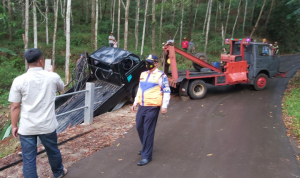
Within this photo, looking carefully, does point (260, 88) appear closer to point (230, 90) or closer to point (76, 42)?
point (230, 90)

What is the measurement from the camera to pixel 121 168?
4.37 m

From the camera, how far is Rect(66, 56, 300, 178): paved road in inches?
167

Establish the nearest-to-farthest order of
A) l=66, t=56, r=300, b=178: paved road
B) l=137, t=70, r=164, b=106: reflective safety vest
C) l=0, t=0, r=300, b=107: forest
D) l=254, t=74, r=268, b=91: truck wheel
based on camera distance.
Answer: l=66, t=56, r=300, b=178: paved road, l=137, t=70, r=164, b=106: reflective safety vest, l=254, t=74, r=268, b=91: truck wheel, l=0, t=0, r=300, b=107: forest

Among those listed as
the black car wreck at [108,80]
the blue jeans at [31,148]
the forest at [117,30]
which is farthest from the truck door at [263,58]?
the blue jeans at [31,148]

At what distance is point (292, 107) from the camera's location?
8.41 meters

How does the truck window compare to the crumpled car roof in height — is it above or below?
above

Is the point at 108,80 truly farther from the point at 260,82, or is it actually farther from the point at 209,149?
the point at 260,82

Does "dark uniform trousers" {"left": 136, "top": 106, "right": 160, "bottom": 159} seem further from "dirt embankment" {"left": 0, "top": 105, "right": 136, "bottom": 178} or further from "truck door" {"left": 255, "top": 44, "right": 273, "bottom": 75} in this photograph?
"truck door" {"left": 255, "top": 44, "right": 273, "bottom": 75}

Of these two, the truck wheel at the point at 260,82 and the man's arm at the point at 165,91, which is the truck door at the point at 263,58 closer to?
the truck wheel at the point at 260,82

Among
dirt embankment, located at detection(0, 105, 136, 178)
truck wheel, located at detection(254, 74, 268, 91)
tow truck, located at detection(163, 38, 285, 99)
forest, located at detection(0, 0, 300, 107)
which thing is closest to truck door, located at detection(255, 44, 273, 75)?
tow truck, located at detection(163, 38, 285, 99)

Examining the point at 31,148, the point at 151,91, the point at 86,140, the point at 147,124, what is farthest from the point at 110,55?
the point at 31,148

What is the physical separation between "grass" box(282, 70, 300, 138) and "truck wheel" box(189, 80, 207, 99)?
9.55 feet

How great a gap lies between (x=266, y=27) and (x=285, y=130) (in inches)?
1233

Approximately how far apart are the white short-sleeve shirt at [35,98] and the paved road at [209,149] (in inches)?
47.9
